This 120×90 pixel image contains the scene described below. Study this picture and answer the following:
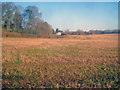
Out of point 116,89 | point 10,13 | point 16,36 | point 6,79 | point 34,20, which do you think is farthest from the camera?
point 16,36

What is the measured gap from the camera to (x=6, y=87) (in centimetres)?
335

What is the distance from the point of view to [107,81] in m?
3.56

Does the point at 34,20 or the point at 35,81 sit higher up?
the point at 34,20

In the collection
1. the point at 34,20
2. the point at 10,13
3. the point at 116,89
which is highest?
the point at 10,13

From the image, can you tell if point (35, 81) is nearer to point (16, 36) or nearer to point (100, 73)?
point (100, 73)

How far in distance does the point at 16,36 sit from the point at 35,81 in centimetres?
2777

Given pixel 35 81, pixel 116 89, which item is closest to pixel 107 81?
pixel 116 89

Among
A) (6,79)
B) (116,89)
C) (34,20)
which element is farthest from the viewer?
(34,20)

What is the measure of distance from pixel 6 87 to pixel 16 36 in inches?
1086

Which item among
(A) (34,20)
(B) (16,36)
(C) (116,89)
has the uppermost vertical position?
(A) (34,20)

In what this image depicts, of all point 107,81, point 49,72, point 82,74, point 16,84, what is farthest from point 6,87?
point 107,81

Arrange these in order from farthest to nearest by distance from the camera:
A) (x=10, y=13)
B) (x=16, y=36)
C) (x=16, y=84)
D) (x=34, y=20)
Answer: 1. (x=16, y=36)
2. (x=10, y=13)
3. (x=34, y=20)
4. (x=16, y=84)

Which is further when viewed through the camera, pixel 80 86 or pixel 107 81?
pixel 107 81

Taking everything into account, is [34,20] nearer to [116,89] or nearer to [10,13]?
[10,13]
